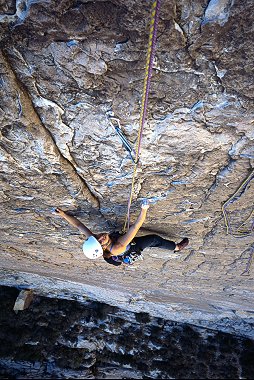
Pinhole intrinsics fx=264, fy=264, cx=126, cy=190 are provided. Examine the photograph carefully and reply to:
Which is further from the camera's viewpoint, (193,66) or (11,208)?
(11,208)

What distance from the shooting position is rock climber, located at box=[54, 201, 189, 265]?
2.67 m

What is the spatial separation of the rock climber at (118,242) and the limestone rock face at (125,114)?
141 mm

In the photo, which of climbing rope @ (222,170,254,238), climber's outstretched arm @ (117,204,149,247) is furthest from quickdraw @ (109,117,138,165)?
climbing rope @ (222,170,254,238)

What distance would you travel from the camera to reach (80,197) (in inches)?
104

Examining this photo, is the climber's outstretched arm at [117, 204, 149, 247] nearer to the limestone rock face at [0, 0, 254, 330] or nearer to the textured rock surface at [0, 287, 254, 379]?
the limestone rock face at [0, 0, 254, 330]

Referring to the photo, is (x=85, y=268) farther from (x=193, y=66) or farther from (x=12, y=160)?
(x=193, y=66)

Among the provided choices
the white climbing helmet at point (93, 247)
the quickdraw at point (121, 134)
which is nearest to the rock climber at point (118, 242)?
the white climbing helmet at point (93, 247)

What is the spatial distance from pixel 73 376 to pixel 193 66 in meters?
7.76

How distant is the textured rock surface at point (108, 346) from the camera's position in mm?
6668

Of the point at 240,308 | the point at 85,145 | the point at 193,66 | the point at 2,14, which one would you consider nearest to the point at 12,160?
the point at 85,145

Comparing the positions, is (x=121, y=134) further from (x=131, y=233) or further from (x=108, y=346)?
(x=108, y=346)

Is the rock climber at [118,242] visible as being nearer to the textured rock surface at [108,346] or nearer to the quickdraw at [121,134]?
the quickdraw at [121,134]

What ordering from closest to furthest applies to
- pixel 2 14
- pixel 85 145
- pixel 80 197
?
pixel 2 14 → pixel 85 145 → pixel 80 197

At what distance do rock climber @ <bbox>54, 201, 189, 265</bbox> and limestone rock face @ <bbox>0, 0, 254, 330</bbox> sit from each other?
141 mm
